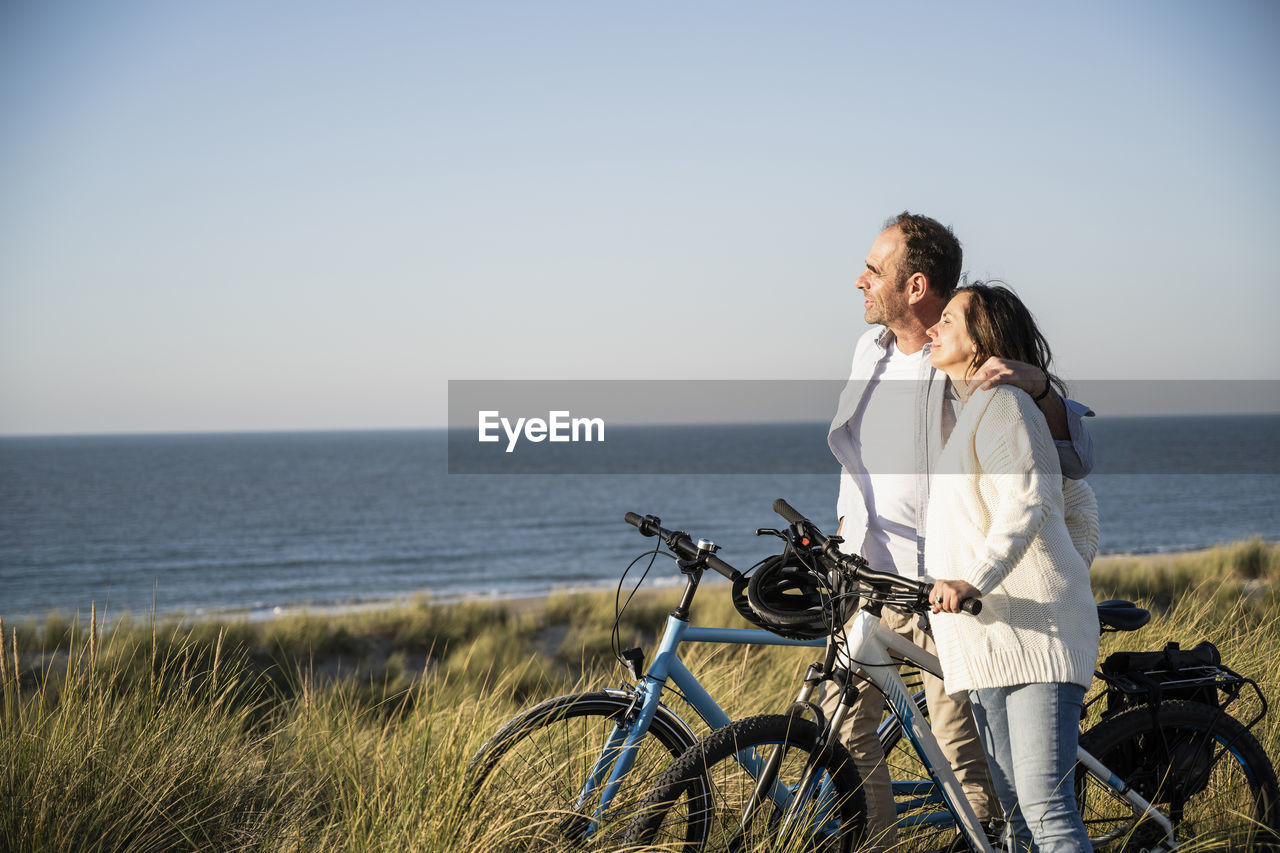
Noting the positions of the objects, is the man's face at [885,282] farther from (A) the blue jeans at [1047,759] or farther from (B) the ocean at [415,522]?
(B) the ocean at [415,522]

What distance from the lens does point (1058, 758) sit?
2.31 meters

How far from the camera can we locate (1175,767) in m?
2.71

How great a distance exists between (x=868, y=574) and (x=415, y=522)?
42.1m

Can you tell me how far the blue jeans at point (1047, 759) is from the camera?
2.30 m

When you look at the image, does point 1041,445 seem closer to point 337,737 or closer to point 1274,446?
point 337,737

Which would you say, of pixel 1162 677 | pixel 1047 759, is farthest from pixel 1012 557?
pixel 1162 677

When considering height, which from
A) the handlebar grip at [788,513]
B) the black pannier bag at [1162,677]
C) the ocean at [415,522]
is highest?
the handlebar grip at [788,513]

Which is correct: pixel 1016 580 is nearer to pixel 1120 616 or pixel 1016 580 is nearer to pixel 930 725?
pixel 1120 616

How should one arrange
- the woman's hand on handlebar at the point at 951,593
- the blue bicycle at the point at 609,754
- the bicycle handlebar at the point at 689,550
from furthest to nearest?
the bicycle handlebar at the point at 689,550
the blue bicycle at the point at 609,754
the woman's hand on handlebar at the point at 951,593

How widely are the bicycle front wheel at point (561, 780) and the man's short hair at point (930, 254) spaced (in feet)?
5.02

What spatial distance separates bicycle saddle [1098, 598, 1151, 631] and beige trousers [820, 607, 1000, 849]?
1.55ft

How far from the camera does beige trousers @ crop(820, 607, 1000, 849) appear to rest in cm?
268

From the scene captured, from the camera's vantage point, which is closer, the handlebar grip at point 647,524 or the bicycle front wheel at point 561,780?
the bicycle front wheel at point 561,780

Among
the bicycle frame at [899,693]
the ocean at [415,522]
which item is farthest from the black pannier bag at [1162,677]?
the ocean at [415,522]
